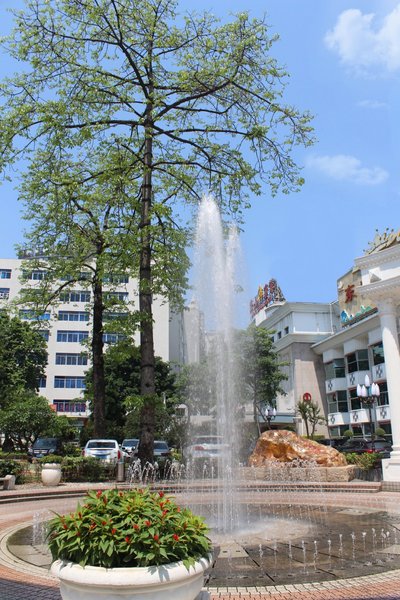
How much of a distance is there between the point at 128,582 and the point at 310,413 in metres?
41.1

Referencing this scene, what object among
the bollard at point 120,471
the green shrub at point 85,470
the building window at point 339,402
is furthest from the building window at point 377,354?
the bollard at point 120,471

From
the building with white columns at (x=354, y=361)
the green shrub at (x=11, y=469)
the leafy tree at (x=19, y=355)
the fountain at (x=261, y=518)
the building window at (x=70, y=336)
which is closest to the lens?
the fountain at (x=261, y=518)

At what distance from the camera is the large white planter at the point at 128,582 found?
323 cm

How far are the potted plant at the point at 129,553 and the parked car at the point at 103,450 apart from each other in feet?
60.5

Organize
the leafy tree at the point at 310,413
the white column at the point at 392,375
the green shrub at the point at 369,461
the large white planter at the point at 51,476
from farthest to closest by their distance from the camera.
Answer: the leafy tree at the point at 310,413 < the green shrub at the point at 369,461 < the large white planter at the point at 51,476 < the white column at the point at 392,375

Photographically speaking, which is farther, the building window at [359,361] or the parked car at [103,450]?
the building window at [359,361]

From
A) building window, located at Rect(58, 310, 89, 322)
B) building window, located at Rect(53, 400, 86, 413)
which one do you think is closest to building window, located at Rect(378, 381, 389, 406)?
building window, located at Rect(53, 400, 86, 413)

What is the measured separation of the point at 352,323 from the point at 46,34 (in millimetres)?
32236

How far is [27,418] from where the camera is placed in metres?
29.7

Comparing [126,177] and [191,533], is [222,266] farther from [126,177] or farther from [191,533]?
[191,533]

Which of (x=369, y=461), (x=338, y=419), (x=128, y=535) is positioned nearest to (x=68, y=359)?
(x=338, y=419)

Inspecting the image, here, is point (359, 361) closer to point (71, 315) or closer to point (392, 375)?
point (392, 375)

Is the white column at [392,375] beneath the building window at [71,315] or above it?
beneath

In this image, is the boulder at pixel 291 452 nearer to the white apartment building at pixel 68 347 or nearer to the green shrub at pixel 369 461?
the green shrub at pixel 369 461
